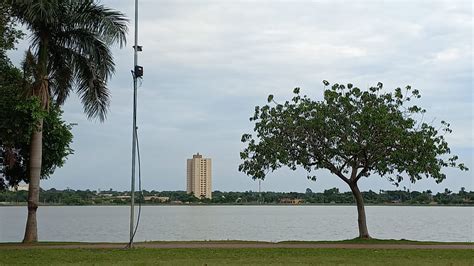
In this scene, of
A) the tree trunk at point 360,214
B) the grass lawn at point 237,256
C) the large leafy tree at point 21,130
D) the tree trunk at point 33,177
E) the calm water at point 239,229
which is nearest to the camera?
the grass lawn at point 237,256

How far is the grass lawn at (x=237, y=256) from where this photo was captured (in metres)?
20.5

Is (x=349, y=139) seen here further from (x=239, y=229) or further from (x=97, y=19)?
(x=239, y=229)

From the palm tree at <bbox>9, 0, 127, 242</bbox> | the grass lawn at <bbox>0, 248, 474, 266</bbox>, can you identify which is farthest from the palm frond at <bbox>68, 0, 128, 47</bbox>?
the grass lawn at <bbox>0, 248, 474, 266</bbox>

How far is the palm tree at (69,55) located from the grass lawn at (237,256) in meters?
5.26

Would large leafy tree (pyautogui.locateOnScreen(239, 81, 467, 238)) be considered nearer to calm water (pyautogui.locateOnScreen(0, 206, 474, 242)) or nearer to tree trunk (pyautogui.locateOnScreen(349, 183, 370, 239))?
tree trunk (pyautogui.locateOnScreen(349, 183, 370, 239))

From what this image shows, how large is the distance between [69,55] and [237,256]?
37.6 ft

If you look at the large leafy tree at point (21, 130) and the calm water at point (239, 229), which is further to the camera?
the calm water at point (239, 229)

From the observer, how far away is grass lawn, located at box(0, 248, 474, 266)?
20469 millimetres

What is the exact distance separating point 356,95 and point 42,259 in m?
15.9

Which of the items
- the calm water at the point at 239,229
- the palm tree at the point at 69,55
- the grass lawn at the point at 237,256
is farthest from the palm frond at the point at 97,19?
the calm water at the point at 239,229

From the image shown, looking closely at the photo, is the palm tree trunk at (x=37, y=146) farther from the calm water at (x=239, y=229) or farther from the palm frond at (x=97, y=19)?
the calm water at (x=239, y=229)

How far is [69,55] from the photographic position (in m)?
28.4

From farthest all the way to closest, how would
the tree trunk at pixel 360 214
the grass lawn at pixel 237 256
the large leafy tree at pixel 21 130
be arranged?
the tree trunk at pixel 360 214 < the large leafy tree at pixel 21 130 < the grass lawn at pixel 237 256

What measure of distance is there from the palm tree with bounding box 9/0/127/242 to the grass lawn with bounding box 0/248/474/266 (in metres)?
5.26
